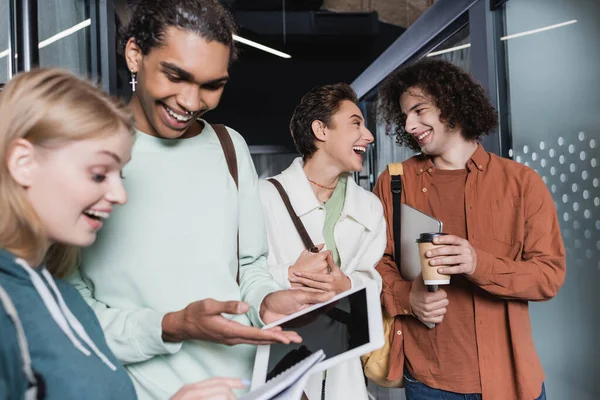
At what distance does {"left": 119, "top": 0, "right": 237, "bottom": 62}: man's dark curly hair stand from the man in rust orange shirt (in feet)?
3.03

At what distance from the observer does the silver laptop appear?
6.70 ft

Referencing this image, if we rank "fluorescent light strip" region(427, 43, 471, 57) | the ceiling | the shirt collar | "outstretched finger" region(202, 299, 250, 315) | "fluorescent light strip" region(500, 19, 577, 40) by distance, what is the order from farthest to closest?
the ceiling < "fluorescent light strip" region(427, 43, 471, 57) < "fluorescent light strip" region(500, 19, 577, 40) < the shirt collar < "outstretched finger" region(202, 299, 250, 315)

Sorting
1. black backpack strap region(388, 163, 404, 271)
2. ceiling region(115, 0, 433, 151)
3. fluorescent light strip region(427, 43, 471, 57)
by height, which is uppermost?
ceiling region(115, 0, 433, 151)

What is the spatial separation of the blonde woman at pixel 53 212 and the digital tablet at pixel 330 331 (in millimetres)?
191

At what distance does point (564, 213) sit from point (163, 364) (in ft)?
7.38

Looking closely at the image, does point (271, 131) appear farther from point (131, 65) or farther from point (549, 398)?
point (131, 65)

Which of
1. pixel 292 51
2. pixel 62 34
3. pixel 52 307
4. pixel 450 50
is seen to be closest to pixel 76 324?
pixel 52 307

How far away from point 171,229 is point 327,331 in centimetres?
42

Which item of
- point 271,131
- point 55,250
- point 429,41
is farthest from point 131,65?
point 271,131

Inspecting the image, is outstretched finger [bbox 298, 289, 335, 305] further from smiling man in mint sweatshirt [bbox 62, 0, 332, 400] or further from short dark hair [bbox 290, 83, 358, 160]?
short dark hair [bbox 290, 83, 358, 160]

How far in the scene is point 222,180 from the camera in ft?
4.65

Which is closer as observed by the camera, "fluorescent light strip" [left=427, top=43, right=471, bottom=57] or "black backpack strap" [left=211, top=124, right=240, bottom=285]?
"black backpack strap" [left=211, top=124, right=240, bottom=285]

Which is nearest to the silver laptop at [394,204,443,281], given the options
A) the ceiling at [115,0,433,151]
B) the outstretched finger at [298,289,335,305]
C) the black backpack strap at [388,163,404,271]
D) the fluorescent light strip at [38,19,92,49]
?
the black backpack strap at [388,163,404,271]

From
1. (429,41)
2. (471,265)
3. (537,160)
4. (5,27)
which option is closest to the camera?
(471,265)
